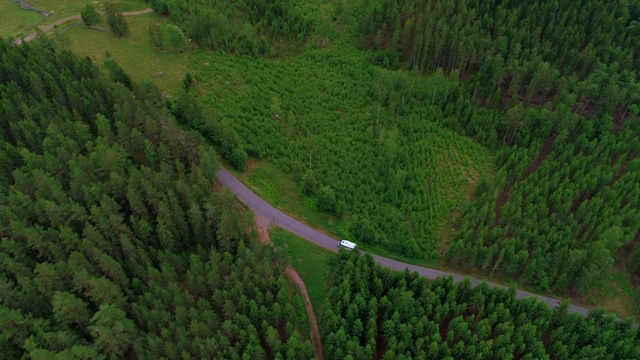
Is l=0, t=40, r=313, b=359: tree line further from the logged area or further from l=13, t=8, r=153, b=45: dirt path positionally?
l=13, t=8, r=153, b=45: dirt path

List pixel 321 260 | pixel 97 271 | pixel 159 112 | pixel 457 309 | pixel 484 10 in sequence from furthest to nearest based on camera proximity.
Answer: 1. pixel 484 10
2. pixel 159 112
3. pixel 321 260
4. pixel 457 309
5. pixel 97 271

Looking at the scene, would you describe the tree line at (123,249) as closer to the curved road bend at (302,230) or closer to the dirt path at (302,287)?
the dirt path at (302,287)

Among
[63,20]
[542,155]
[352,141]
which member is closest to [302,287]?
[352,141]

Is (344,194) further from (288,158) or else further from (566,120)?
(566,120)

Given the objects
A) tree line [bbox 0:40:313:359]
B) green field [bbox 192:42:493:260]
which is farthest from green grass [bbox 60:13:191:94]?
tree line [bbox 0:40:313:359]

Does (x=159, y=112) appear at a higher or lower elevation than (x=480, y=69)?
higher

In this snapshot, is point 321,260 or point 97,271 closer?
point 97,271

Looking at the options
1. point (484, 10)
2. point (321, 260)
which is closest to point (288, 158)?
point (321, 260)
